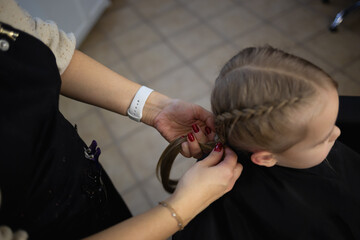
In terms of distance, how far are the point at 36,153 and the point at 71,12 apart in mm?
2076

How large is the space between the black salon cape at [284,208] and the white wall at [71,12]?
1.80 metres

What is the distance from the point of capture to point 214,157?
82 cm

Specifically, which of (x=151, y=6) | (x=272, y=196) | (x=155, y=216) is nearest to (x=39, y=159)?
(x=155, y=216)

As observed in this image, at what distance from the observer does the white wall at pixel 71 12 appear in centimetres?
194

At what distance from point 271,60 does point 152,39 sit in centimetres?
198

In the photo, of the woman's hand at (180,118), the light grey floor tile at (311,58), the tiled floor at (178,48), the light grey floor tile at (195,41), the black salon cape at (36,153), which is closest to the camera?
the black salon cape at (36,153)

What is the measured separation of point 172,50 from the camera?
7.93 ft

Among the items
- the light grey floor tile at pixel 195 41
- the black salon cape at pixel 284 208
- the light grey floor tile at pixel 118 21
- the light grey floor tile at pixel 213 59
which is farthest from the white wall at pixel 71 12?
the black salon cape at pixel 284 208

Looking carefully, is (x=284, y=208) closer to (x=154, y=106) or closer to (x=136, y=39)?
(x=154, y=106)

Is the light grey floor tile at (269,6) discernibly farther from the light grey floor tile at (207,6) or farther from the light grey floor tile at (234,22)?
the light grey floor tile at (207,6)

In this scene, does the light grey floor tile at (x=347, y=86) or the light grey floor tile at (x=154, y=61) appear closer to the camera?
the light grey floor tile at (x=347, y=86)

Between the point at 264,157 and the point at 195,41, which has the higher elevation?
the point at 264,157

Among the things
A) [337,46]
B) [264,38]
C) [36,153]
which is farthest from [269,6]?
[36,153]

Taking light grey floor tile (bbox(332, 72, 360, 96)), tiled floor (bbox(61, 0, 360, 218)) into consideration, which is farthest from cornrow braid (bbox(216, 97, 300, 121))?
light grey floor tile (bbox(332, 72, 360, 96))
